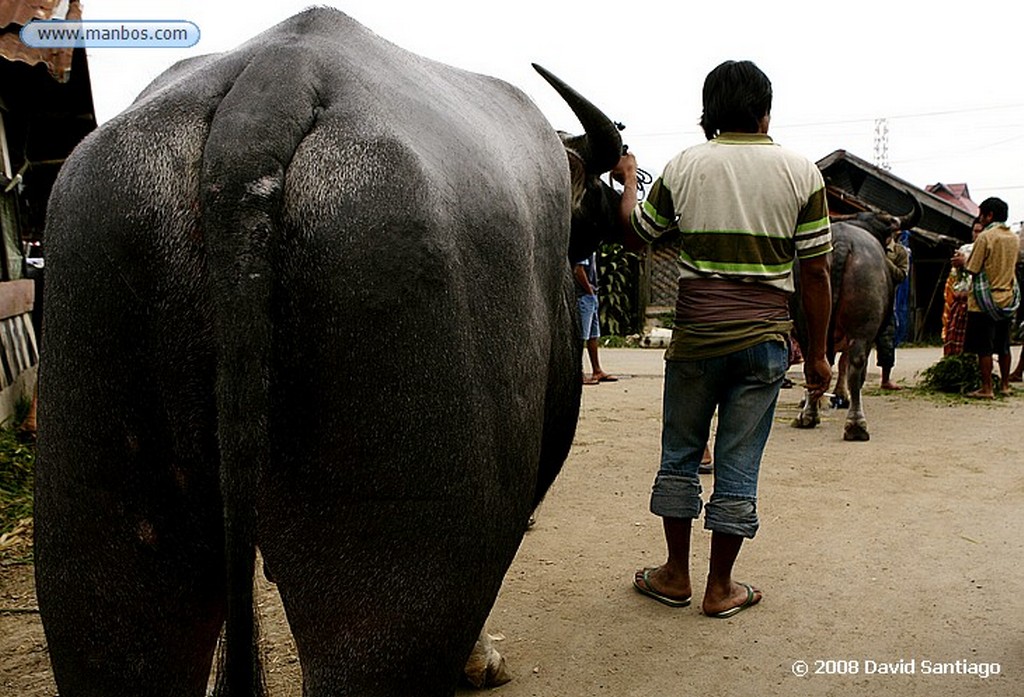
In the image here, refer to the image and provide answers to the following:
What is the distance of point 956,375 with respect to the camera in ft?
32.6

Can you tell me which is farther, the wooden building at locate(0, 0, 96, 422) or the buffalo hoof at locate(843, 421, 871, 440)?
the buffalo hoof at locate(843, 421, 871, 440)

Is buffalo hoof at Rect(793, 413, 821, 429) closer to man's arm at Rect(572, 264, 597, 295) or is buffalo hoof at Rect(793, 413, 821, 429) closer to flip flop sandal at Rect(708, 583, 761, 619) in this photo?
man's arm at Rect(572, 264, 597, 295)

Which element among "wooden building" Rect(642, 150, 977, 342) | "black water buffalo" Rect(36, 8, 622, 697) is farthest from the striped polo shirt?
"wooden building" Rect(642, 150, 977, 342)

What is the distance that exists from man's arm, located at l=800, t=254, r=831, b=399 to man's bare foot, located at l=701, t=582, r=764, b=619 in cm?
94

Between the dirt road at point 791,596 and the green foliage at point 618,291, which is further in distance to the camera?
the green foliage at point 618,291

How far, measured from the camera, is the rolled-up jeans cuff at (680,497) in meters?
3.57

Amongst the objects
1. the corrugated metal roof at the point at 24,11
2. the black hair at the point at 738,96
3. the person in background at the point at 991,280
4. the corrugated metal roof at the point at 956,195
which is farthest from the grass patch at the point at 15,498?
the corrugated metal roof at the point at 956,195

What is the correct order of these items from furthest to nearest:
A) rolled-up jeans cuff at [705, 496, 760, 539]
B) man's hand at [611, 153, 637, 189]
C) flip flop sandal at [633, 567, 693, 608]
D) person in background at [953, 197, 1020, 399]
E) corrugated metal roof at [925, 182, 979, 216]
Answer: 1. corrugated metal roof at [925, 182, 979, 216]
2. person in background at [953, 197, 1020, 399]
3. flip flop sandal at [633, 567, 693, 608]
4. rolled-up jeans cuff at [705, 496, 760, 539]
5. man's hand at [611, 153, 637, 189]

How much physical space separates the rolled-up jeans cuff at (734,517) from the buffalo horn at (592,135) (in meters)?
1.38

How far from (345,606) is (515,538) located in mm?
480

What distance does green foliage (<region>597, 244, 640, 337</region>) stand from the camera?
19.3 metres

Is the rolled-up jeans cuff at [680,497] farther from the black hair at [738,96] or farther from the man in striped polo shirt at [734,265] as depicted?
the black hair at [738,96]

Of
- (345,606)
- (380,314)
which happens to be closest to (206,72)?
(380,314)

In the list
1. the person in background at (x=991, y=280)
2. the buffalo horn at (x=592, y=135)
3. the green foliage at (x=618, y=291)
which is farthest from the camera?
the green foliage at (x=618, y=291)
